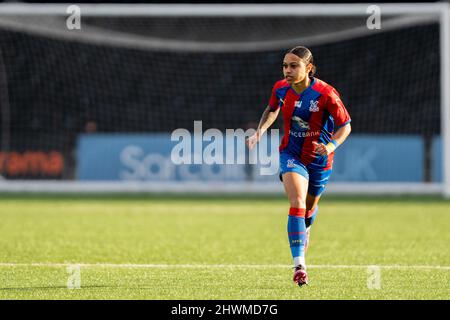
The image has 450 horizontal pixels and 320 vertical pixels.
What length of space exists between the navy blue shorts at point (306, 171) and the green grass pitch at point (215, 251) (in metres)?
0.80

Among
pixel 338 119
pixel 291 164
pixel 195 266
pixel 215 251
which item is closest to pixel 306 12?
pixel 215 251

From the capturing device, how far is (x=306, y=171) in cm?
786

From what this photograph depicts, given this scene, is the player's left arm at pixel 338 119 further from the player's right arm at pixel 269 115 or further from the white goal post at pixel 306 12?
the white goal post at pixel 306 12

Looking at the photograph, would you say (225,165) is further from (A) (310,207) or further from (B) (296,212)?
(B) (296,212)

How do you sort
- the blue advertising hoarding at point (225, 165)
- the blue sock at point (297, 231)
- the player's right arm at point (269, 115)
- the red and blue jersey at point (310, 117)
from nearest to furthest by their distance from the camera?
the blue sock at point (297, 231) < the red and blue jersey at point (310, 117) < the player's right arm at point (269, 115) < the blue advertising hoarding at point (225, 165)

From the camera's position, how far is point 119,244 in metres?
11.4

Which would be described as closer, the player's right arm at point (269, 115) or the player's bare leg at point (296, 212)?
the player's bare leg at point (296, 212)

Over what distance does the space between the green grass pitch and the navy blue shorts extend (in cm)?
80

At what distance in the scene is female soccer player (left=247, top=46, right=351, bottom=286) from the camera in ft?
24.8

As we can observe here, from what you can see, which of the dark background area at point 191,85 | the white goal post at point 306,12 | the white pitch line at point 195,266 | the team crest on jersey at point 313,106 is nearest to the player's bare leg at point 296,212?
the team crest on jersey at point 313,106

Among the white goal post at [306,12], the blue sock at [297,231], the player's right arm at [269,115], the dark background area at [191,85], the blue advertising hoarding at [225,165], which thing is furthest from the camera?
the dark background area at [191,85]

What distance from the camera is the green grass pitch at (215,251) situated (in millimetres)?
7172

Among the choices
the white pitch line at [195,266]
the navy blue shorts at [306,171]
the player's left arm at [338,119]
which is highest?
the player's left arm at [338,119]

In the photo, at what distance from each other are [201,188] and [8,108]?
788cm
